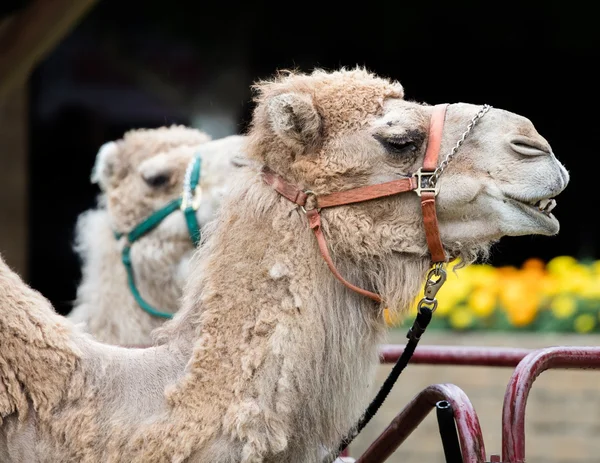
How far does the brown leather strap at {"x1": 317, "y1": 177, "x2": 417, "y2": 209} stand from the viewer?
272 cm

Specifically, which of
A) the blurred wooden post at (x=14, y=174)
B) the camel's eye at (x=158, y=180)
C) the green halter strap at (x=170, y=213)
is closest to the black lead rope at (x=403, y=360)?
the green halter strap at (x=170, y=213)

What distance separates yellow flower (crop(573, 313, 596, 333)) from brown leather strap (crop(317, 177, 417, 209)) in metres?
4.95

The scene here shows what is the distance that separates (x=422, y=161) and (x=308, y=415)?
2.50 feet

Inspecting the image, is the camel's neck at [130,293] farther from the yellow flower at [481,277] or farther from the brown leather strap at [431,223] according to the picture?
the yellow flower at [481,277]

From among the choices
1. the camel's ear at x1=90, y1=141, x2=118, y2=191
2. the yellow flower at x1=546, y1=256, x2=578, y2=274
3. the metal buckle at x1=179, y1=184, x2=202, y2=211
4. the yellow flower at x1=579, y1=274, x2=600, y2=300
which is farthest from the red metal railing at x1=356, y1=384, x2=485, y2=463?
the yellow flower at x1=546, y1=256, x2=578, y2=274

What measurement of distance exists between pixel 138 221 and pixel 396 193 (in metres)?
2.48

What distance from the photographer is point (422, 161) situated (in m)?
2.76

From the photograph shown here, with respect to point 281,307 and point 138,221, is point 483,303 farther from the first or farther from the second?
point 281,307

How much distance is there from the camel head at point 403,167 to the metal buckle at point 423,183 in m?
0.02

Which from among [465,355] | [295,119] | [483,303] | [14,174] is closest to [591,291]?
[483,303]

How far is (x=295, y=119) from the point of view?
9.08ft

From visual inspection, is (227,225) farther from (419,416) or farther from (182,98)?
(182,98)

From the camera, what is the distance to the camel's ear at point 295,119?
276 centimetres

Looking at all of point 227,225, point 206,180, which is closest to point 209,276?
point 227,225
